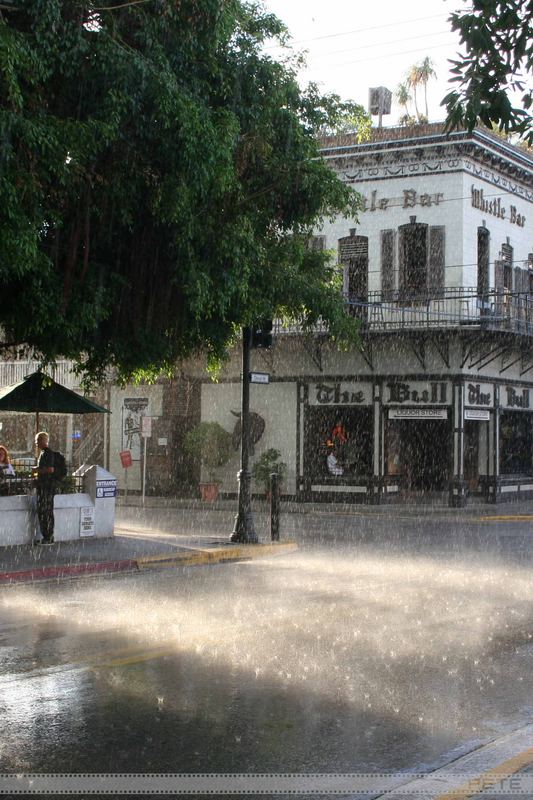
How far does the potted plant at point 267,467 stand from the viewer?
1267 inches

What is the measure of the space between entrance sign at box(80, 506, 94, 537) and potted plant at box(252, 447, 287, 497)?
45.7 feet

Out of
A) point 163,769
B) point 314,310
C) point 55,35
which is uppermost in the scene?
point 55,35

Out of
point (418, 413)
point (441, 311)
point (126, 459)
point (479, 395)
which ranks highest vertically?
point (441, 311)

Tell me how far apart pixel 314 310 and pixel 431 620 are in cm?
832

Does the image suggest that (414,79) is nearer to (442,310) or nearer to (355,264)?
(355,264)

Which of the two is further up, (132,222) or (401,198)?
(401,198)

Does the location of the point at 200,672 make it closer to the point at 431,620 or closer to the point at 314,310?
the point at 431,620

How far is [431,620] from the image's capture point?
10.7 meters

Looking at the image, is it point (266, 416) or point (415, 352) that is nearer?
point (415, 352)

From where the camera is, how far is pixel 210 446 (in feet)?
110

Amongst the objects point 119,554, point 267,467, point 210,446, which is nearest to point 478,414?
point 267,467

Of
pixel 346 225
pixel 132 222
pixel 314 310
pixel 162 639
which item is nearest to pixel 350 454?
pixel 346 225

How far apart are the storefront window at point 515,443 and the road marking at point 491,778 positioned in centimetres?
2816

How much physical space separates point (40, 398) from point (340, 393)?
15.4m
